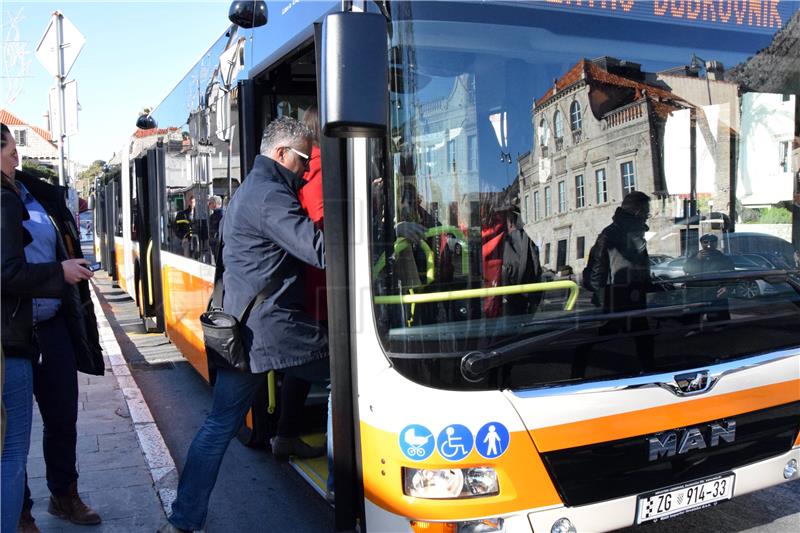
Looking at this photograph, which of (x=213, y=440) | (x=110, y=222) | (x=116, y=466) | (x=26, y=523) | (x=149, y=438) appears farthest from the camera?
(x=110, y=222)

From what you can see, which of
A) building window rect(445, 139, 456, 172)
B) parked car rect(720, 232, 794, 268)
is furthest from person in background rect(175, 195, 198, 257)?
parked car rect(720, 232, 794, 268)

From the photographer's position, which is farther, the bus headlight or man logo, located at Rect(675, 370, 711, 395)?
man logo, located at Rect(675, 370, 711, 395)

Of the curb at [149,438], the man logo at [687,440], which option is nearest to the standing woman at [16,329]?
the curb at [149,438]

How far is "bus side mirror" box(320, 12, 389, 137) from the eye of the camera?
8.04ft

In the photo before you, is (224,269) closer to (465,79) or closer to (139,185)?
(465,79)

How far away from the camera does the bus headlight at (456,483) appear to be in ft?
8.68

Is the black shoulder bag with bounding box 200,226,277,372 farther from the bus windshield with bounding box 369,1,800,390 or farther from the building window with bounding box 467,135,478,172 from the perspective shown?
the building window with bounding box 467,135,478,172

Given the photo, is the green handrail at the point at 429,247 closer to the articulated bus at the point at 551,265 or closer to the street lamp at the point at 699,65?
the articulated bus at the point at 551,265

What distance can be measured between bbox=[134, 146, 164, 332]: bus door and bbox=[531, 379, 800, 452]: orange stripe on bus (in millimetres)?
5852

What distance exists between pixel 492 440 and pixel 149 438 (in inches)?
140

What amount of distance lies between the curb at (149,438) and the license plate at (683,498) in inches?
99.7

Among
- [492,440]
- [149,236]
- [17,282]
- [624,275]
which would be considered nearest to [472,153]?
[624,275]

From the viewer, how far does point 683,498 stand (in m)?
2.94

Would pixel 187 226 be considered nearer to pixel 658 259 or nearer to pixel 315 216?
pixel 315 216
